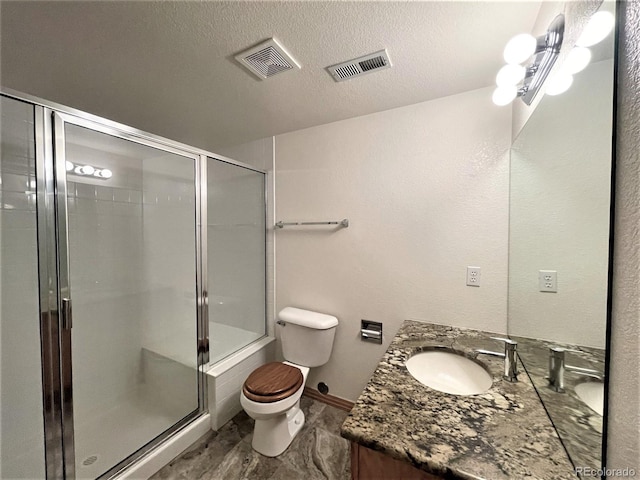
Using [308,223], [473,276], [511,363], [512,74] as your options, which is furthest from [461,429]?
[308,223]

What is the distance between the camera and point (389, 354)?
1103 millimetres

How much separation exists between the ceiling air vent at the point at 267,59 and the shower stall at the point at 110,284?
700 millimetres

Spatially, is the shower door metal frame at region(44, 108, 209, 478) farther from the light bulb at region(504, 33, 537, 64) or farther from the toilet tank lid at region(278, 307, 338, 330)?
the light bulb at region(504, 33, 537, 64)

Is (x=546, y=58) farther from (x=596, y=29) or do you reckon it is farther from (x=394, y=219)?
(x=394, y=219)

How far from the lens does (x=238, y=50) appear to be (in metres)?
1.13

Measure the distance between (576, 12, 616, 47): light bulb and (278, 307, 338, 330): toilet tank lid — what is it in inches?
66.4

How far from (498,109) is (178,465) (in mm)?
2721

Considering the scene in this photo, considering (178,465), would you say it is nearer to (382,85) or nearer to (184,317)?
(184,317)

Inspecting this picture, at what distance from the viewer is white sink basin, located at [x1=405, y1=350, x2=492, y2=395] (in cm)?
102

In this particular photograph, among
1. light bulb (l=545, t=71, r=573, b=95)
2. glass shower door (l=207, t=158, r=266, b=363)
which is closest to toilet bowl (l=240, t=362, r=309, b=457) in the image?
glass shower door (l=207, t=158, r=266, b=363)

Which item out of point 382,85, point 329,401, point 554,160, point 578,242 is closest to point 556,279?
point 578,242

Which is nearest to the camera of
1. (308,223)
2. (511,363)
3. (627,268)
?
(627,268)

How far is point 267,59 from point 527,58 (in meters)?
1.09

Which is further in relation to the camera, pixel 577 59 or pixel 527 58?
pixel 527 58
